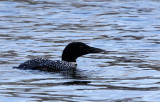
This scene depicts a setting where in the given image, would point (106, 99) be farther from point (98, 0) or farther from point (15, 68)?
point (98, 0)

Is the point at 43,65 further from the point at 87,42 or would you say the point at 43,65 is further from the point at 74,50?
the point at 87,42

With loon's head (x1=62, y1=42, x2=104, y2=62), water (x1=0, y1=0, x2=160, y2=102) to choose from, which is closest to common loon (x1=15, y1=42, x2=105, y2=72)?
loon's head (x1=62, y1=42, x2=104, y2=62)

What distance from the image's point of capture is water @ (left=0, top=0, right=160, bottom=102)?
881 cm

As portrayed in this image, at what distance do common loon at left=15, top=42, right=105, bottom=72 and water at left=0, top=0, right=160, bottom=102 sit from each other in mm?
232

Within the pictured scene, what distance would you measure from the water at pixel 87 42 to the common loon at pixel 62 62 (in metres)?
0.23

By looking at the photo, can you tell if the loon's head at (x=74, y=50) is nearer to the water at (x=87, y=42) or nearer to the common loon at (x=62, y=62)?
the common loon at (x=62, y=62)

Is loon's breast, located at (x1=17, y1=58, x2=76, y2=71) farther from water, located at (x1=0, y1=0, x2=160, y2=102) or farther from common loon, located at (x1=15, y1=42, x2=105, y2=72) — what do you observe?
water, located at (x1=0, y1=0, x2=160, y2=102)

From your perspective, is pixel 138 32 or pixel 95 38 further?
pixel 138 32

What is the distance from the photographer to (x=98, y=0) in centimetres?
2758

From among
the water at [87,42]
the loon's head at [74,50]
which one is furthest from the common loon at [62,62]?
the water at [87,42]

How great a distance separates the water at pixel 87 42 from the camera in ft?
28.9

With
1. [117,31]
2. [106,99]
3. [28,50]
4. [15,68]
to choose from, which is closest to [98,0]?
[117,31]

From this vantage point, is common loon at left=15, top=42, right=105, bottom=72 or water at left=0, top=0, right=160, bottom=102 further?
common loon at left=15, top=42, right=105, bottom=72

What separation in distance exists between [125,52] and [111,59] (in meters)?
1.08
